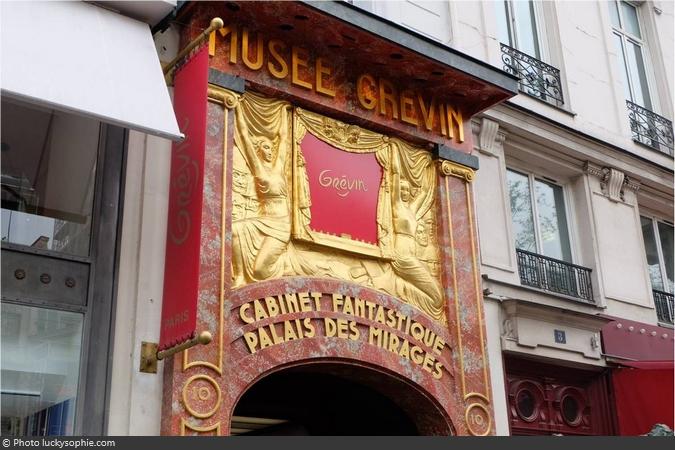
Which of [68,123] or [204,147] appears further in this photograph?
[68,123]

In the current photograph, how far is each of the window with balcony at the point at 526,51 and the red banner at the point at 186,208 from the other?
16.1 ft

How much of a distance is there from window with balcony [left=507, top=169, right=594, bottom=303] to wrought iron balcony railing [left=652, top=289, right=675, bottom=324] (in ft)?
4.57

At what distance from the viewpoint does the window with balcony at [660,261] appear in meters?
11.2

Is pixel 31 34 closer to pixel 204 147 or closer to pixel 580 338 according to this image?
pixel 204 147

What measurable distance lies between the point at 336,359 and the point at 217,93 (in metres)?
2.47

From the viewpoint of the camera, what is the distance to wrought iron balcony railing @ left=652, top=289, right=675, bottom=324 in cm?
1108

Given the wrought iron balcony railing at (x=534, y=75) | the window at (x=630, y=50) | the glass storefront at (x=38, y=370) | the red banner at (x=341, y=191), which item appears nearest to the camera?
the glass storefront at (x=38, y=370)

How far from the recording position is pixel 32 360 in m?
6.29

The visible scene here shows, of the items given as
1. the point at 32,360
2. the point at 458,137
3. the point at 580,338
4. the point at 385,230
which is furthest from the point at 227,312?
the point at 580,338

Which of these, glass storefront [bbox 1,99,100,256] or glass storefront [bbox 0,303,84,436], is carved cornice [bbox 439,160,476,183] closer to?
glass storefront [bbox 1,99,100,256]

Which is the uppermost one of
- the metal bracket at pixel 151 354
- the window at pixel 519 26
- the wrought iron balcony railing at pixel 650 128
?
the window at pixel 519 26

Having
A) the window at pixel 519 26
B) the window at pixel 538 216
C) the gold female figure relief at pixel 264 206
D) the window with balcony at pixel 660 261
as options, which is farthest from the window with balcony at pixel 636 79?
the gold female figure relief at pixel 264 206

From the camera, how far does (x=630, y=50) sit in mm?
13141

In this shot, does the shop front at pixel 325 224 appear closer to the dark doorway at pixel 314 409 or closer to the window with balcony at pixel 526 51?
the dark doorway at pixel 314 409
